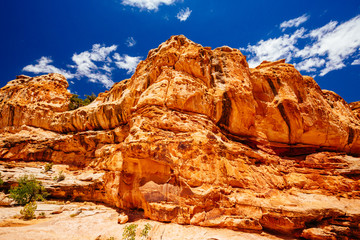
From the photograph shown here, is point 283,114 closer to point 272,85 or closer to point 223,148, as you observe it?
point 272,85

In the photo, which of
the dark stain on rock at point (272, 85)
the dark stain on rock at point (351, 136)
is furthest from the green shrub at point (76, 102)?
the dark stain on rock at point (351, 136)

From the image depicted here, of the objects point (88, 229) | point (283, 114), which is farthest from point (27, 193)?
point (283, 114)

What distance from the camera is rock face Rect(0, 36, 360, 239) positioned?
8.48m

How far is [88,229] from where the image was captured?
8.67 meters

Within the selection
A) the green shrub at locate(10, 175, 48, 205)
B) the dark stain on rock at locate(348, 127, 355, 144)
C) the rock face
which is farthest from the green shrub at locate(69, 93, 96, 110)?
the dark stain on rock at locate(348, 127, 355, 144)

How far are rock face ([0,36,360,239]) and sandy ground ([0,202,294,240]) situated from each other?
20.0 inches

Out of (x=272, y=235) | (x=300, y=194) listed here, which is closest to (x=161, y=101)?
(x=272, y=235)

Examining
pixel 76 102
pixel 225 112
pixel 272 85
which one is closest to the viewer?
pixel 225 112

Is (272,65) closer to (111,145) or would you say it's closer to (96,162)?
(111,145)

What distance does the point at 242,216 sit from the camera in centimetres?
828

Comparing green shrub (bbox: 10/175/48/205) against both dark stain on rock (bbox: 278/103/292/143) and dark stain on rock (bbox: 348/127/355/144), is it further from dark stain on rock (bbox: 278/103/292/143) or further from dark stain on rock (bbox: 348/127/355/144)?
dark stain on rock (bbox: 348/127/355/144)

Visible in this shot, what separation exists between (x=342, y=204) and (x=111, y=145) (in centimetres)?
2146

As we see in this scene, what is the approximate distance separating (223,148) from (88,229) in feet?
29.7

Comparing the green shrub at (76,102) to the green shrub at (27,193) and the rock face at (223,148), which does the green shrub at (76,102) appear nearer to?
the rock face at (223,148)
